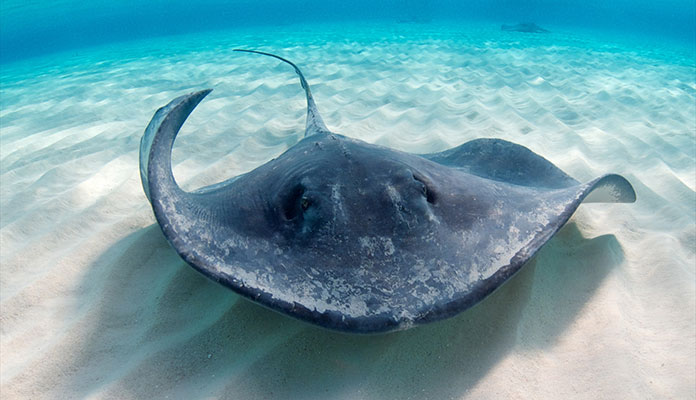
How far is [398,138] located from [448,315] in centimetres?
399

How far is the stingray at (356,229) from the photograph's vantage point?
1.43 meters

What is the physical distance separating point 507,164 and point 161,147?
2660 mm

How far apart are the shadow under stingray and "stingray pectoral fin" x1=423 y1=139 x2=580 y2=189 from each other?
589mm

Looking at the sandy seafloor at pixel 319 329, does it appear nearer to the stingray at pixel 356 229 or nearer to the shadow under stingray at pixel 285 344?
the shadow under stingray at pixel 285 344

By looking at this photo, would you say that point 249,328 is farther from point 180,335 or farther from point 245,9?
point 245,9

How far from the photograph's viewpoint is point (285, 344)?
2012 millimetres

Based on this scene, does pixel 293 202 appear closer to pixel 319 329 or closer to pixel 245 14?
pixel 319 329

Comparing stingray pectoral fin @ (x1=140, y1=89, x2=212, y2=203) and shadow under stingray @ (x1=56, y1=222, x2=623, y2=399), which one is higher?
stingray pectoral fin @ (x1=140, y1=89, x2=212, y2=203)

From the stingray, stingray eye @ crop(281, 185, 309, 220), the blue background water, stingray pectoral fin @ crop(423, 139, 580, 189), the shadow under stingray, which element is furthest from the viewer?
the blue background water

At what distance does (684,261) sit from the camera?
8.45ft

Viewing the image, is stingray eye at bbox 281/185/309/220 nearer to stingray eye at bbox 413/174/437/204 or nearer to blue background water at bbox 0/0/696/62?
stingray eye at bbox 413/174/437/204

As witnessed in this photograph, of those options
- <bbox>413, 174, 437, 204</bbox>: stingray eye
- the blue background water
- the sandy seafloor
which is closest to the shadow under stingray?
the sandy seafloor

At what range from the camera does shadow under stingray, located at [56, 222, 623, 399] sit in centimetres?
181

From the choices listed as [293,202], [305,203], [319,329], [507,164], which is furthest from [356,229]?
[507,164]
